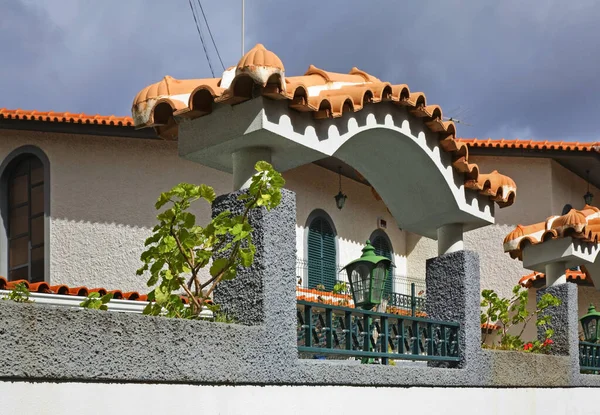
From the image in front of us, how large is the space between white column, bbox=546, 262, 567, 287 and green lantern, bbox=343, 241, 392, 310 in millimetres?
3791

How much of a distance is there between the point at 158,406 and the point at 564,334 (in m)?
7.39

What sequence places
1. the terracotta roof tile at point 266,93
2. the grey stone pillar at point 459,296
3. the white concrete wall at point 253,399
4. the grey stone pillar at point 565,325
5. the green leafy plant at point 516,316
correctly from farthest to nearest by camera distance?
the grey stone pillar at point 565,325
the green leafy plant at point 516,316
the grey stone pillar at point 459,296
the terracotta roof tile at point 266,93
the white concrete wall at point 253,399

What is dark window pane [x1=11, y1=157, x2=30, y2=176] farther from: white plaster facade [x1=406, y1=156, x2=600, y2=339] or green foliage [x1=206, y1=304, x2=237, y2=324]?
green foliage [x1=206, y1=304, x2=237, y2=324]

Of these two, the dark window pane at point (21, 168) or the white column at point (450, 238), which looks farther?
the dark window pane at point (21, 168)

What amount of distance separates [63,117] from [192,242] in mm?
8055

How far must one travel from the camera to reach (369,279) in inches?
336

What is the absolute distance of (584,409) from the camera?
1143 cm

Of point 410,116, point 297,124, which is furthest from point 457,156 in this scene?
point 297,124

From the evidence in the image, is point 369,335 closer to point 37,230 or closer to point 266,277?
point 266,277

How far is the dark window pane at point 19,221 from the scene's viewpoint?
46.5 feet

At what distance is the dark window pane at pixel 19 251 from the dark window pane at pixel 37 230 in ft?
0.47

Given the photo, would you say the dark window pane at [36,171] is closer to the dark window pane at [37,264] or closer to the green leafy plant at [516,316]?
the dark window pane at [37,264]

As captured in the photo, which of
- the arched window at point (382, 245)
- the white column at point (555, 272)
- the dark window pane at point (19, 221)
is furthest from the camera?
the arched window at point (382, 245)

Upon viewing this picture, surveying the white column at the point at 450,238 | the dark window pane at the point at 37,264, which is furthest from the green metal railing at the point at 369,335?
the dark window pane at the point at 37,264
